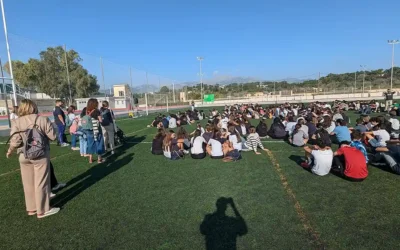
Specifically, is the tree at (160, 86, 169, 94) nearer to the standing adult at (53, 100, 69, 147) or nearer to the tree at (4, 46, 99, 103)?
the tree at (4, 46, 99, 103)

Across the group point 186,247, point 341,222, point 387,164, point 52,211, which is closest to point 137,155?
point 52,211

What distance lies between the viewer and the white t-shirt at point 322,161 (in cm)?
596

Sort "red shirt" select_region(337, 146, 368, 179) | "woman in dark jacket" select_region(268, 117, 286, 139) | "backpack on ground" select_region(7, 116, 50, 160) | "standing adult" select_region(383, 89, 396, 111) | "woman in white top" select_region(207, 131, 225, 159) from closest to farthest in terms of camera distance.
Result: "backpack on ground" select_region(7, 116, 50, 160), "red shirt" select_region(337, 146, 368, 179), "woman in white top" select_region(207, 131, 225, 159), "woman in dark jacket" select_region(268, 117, 286, 139), "standing adult" select_region(383, 89, 396, 111)

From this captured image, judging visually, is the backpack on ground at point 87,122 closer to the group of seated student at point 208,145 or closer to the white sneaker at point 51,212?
the group of seated student at point 208,145

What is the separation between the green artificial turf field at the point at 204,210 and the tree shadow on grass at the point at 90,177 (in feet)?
0.09

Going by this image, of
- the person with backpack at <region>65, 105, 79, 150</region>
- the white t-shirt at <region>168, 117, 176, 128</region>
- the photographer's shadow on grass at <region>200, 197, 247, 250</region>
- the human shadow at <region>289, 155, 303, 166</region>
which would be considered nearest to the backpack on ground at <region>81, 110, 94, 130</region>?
the person with backpack at <region>65, 105, 79, 150</region>

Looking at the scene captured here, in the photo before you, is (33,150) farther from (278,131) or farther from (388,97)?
(388,97)

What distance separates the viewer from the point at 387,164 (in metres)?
6.34

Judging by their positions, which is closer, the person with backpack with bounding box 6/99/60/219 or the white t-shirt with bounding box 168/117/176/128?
the person with backpack with bounding box 6/99/60/219

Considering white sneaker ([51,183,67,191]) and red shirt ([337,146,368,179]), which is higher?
red shirt ([337,146,368,179])

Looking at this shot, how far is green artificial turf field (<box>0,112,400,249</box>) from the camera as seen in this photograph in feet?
11.8

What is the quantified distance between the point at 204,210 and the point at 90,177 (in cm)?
355

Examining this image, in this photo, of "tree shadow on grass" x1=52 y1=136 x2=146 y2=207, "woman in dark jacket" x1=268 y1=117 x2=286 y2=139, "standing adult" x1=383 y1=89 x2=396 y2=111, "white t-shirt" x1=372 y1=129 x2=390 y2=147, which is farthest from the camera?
"standing adult" x1=383 y1=89 x2=396 y2=111

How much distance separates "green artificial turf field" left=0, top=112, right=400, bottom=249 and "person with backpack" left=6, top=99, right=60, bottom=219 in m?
0.36
